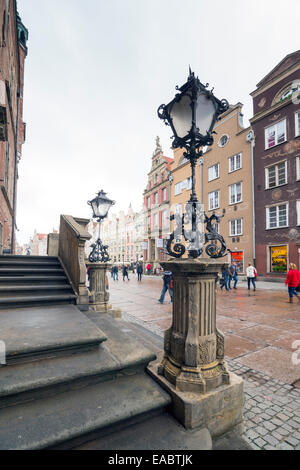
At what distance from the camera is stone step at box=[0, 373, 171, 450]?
164 centimetres

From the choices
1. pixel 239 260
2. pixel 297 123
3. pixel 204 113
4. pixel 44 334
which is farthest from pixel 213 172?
pixel 44 334

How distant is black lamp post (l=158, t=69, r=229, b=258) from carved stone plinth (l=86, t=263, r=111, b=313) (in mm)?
3833

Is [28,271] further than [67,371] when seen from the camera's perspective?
Yes

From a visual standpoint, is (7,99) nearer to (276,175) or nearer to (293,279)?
(293,279)

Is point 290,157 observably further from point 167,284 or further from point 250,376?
point 250,376

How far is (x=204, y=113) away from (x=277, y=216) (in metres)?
17.3

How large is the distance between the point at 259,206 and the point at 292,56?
1112cm

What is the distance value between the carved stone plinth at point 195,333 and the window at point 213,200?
70.5 feet

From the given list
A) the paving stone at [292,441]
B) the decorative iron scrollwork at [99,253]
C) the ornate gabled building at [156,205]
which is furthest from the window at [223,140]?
the paving stone at [292,441]

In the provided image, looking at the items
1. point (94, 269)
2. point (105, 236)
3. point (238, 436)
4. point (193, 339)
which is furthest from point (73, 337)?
point (105, 236)

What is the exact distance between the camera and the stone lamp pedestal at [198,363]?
6.66 ft

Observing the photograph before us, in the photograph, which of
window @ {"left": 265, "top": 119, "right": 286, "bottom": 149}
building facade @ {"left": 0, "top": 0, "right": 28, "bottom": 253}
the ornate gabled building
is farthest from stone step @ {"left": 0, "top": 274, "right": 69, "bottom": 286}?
the ornate gabled building

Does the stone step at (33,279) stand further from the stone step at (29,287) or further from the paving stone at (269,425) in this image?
the paving stone at (269,425)

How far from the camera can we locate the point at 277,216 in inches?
677
